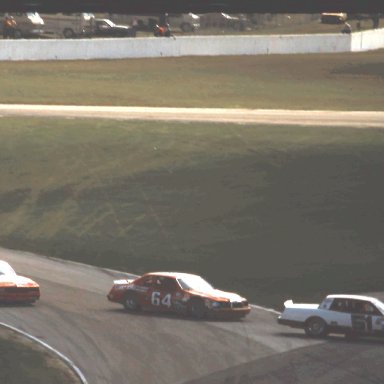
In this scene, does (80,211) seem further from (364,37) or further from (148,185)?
(364,37)

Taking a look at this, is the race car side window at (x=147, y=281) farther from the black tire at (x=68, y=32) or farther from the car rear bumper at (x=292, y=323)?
the black tire at (x=68, y=32)

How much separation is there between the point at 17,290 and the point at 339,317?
813cm

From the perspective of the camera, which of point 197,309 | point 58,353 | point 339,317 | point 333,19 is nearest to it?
point 58,353

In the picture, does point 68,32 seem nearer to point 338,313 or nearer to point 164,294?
point 164,294

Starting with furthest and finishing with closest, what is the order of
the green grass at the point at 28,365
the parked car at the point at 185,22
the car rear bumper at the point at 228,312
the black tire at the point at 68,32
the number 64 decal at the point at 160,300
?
the parked car at the point at 185,22 → the black tire at the point at 68,32 → the number 64 decal at the point at 160,300 → the car rear bumper at the point at 228,312 → the green grass at the point at 28,365

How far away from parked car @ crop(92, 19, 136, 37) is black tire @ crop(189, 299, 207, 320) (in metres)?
62.4

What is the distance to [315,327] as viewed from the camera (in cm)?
3058

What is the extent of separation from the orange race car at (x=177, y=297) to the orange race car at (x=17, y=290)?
188 centimetres

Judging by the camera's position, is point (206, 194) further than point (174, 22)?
No

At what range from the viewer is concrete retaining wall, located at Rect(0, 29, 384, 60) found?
79125 millimetres

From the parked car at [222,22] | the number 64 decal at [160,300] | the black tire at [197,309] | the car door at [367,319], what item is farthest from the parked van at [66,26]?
the car door at [367,319]

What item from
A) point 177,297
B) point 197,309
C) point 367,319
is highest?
point 367,319

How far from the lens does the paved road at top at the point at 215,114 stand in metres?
58.8

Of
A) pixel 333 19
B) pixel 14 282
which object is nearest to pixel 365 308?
pixel 14 282
